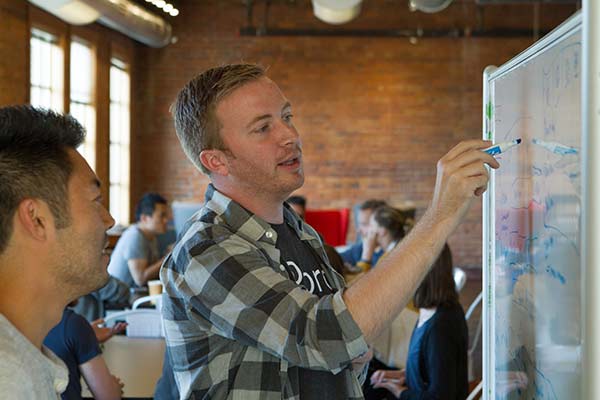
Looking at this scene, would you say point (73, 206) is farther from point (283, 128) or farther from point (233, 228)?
point (283, 128)

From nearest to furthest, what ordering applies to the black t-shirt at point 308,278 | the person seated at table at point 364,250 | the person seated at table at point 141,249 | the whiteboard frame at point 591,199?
1. the whiteboard frame at point 591,199
2. the black t-shirt at point 308,278
3. the person seated at table at point 364,250
4. the person seated at table at point 141,249

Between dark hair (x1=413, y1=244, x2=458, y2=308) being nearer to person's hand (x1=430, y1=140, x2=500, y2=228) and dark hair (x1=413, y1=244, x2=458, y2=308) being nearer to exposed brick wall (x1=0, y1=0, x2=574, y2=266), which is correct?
person's hand (x1=430, y1=140, x2=500, y2=228)

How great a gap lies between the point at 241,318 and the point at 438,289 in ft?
6.73

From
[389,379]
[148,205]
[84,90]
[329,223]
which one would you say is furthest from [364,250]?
[84,90]

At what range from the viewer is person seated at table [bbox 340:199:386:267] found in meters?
6.57

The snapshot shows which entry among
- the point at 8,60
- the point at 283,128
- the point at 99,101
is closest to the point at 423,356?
the point at 283,128

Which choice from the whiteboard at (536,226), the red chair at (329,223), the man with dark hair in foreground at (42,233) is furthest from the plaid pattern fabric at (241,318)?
the red chair at (329,223)

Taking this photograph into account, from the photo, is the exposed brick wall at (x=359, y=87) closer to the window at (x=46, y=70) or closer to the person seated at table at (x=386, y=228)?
the window at (x=46, y=70)

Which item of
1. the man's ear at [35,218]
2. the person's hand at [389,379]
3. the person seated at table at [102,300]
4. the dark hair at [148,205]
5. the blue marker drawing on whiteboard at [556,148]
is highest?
the blue marker drawing on whiteboard at [556,148]

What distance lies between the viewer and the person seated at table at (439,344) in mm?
3422

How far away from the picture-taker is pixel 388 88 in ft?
42.2

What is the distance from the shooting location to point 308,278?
1.83 m

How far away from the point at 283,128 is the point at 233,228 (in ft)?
0.78

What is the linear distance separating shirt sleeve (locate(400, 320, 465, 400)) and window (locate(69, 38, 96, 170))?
7.36 meters
